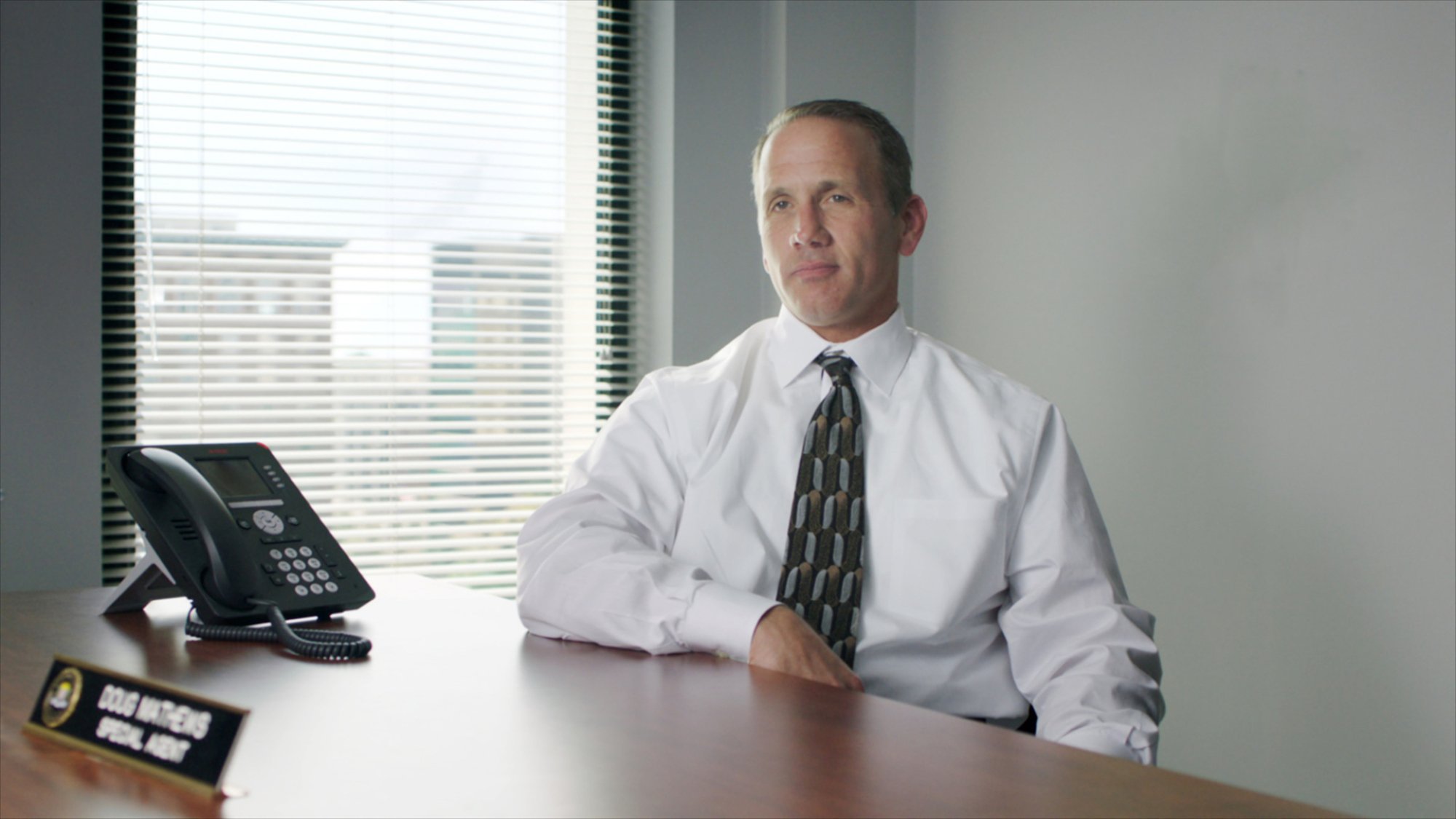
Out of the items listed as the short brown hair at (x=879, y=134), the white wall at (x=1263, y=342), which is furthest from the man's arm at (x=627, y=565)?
the white wall at (x=1263, y=342)

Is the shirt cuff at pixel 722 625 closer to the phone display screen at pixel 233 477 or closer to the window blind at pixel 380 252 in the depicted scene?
the phone display screen at pixel 233 477

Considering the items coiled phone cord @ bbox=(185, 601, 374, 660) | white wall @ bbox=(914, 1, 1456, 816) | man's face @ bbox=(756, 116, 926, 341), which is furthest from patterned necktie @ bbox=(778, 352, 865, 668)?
white wall @ bbox=(914, 1, 1456, 816)

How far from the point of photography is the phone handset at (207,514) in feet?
4.68

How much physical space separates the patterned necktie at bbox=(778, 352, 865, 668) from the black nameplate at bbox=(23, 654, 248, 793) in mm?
910

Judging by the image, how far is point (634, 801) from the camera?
32.4 inches

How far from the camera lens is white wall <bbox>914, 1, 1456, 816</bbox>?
2.09 m

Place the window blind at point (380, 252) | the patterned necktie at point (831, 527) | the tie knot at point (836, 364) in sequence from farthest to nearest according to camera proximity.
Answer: the window blind at point (380, 252), the tie knot at point (836, 364), the patterned necktie at point (831, 527)

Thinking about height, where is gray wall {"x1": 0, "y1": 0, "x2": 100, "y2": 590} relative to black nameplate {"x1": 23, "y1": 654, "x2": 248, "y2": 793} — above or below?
above

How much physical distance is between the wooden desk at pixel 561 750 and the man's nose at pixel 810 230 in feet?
2.65

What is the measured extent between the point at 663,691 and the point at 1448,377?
5.32ft

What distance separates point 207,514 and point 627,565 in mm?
521

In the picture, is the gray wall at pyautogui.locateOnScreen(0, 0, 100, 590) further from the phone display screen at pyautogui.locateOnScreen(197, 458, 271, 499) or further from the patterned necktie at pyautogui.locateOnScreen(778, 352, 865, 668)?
the patterned necktie at pyautogui.locateOnScreen(778, 352, 865, 668)

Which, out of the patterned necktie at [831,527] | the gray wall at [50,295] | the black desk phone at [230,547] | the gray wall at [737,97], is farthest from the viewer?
the gray wall at [737,97]

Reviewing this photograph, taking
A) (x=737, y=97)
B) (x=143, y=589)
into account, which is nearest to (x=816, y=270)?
(x=143, y=589)
